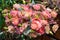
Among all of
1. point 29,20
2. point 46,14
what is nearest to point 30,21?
point 29,20

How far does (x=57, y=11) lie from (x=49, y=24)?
127mm

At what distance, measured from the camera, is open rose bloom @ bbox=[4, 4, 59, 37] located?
49.6 inches

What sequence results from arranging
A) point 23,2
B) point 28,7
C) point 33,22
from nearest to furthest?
point 33,22 → point 28,7 → point 23,2

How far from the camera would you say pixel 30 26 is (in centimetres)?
126

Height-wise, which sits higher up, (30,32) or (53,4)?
(53,4)

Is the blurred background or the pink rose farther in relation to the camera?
the blurred background

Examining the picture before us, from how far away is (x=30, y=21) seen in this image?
50.0 inches

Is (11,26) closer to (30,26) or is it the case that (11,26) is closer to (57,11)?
(30,26)

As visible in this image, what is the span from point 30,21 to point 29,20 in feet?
0.06

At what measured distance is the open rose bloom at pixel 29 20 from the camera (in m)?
1.26

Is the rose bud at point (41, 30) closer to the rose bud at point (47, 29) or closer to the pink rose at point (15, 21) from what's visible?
the rose bud at point (47, 29)

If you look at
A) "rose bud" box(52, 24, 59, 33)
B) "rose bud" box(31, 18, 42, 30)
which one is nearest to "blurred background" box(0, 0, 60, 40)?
"rose bud" box(52, 24, 59, 33)

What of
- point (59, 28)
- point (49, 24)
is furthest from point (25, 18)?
point (59, 28)

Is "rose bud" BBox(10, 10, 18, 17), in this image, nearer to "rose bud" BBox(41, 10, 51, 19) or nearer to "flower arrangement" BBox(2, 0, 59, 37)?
"flower arrangement" BBox(2, 0, 59, 37)
